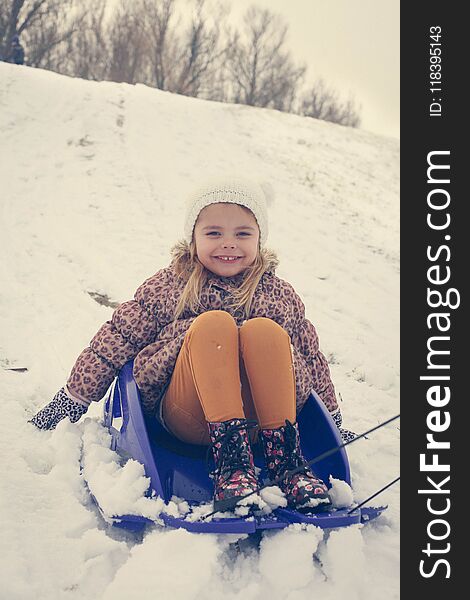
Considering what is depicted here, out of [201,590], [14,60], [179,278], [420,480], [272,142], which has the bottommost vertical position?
[201,590]

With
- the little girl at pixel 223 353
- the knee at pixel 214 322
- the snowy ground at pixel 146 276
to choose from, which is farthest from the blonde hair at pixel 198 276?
the snowy ground at pixel 146 276

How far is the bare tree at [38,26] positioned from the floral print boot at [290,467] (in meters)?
14.2

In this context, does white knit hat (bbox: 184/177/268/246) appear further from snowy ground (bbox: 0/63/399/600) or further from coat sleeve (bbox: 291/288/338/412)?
snowy ground (bbox: 0/63/399/600)

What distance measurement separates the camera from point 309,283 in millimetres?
4801

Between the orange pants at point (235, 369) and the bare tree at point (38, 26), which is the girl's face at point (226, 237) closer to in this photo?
the orange pants at point (235, 369)

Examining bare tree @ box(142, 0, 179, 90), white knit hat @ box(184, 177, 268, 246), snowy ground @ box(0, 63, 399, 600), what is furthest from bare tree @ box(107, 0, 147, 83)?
white knit hat @ box(184, 177, 268, 246)

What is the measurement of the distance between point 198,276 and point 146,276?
7.93 feet

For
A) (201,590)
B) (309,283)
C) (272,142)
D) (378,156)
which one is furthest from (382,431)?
(378,156)

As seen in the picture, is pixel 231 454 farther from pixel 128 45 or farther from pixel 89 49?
pixel 89 49

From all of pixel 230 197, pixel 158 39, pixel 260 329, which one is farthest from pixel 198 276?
pixel 158 39

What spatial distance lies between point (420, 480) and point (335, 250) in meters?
4.25

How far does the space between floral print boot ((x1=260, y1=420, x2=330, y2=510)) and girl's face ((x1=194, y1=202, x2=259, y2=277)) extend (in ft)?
1.95

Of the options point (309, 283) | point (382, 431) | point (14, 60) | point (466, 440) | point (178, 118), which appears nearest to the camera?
point (466, 440)

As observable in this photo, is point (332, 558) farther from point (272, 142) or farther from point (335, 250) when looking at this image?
point (272, 142)
